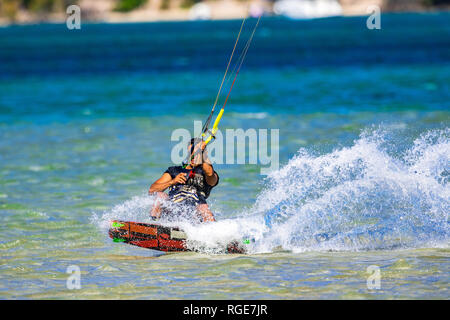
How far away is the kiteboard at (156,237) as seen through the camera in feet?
36.5

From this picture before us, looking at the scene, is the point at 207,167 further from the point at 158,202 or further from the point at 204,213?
the point at 158,202

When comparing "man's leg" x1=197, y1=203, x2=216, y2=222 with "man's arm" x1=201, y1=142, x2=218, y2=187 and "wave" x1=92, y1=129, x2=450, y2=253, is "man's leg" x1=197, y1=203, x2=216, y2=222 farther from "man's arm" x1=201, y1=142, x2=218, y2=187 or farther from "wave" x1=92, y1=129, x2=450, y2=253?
"man's arm" x1=201, y1=142, x2=218, y2=187

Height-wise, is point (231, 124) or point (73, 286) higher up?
A: point (231, 124)

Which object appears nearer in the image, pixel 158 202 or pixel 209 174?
pixel 209 174

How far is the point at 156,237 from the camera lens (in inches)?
440

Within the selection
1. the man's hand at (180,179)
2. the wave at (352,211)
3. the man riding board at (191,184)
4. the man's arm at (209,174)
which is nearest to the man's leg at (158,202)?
the man riding board at (191,184)

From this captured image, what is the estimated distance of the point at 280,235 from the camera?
11.6 m

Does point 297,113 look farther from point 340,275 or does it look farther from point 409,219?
point 340,275

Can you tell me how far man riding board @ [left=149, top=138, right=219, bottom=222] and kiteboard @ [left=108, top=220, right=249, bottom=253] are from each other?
15.5 inches

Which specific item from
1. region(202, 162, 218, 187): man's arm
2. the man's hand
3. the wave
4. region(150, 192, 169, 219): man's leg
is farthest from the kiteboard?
region(202, 162, 218, 187): man's arm

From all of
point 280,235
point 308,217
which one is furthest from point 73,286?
point 308,217

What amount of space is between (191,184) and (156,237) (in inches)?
36.9

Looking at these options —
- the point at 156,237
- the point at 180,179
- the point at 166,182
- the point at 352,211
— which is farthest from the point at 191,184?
the point at 352,211

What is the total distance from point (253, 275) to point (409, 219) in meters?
3.37
